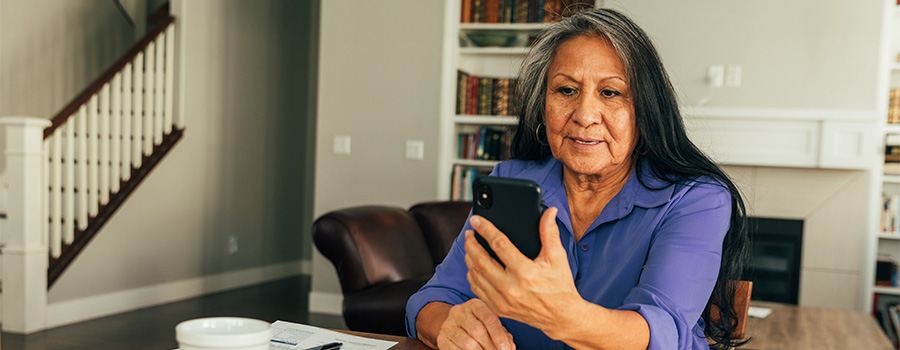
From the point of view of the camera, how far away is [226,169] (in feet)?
17.6

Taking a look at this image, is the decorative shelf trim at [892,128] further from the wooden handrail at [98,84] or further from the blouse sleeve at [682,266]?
the wooden handrail at [98,84]

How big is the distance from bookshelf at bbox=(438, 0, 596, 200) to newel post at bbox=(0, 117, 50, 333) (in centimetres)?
221

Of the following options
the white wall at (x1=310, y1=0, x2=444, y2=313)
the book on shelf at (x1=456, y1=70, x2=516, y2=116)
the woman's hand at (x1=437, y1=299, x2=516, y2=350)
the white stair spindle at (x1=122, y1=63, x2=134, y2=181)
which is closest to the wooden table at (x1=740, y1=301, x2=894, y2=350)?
the woman's hand at (x1=437, y1=299, x2=516, y2=350)

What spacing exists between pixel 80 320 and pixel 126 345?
2.31ft

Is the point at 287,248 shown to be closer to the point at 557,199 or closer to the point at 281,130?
the point at 281,130

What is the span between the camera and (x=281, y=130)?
236 inches

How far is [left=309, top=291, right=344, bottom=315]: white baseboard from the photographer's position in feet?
15.4

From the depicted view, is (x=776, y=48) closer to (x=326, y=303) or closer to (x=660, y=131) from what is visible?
(x=326, y=303)

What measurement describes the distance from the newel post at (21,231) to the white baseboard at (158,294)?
0.18m

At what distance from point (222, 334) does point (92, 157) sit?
3963mm

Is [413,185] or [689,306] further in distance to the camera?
[413,185]

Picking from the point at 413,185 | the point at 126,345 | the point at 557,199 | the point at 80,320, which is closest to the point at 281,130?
the point at 413,185

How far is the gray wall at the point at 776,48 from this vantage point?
3973mm

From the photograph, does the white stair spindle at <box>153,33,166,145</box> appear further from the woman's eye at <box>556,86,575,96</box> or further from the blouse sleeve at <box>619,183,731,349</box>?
the blouse sleeve at <box>619,183,731,349</box>
